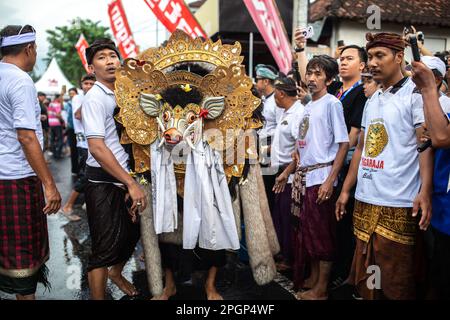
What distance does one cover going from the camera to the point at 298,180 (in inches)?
141

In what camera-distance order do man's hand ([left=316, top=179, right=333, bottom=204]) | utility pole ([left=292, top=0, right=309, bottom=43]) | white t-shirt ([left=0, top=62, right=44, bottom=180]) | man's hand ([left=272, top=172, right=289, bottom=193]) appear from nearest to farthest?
white t-shirt ([left=0, top=62, right=44, bottom=180]) < man's hand ([left=316, top=179, right=333, bottom=204]) < man's hand ([left=272, top=172, right=289, bottom=193]) < utility pole ([left=292, top=0, right=309, bottom=43])

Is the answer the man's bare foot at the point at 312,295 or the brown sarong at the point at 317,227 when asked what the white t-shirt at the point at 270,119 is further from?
the man's bare foot at the point at 312,295

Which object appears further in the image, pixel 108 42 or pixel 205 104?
pixel 108 42

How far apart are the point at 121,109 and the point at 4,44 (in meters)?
0.86

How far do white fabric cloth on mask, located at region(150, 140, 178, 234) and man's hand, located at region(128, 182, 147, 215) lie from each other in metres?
0.11

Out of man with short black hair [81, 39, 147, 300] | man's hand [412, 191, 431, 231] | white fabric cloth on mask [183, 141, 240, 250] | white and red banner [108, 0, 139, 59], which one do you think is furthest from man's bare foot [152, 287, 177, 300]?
white and red banner [108, 0, 139, 59]

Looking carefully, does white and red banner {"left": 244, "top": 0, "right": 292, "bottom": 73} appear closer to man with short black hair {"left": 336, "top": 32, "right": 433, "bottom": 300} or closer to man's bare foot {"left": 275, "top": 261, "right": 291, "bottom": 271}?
man's bare foot {"left": 275, "top": 261, "right": 291, "bottom": 271}

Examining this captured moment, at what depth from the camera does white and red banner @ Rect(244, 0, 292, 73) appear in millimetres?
5148

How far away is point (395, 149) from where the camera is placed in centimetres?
259

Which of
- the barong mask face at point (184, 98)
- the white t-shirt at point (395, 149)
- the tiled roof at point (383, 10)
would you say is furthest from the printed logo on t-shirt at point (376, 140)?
the tiled roof at point (383, 10)

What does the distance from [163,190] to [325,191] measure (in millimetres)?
1247
